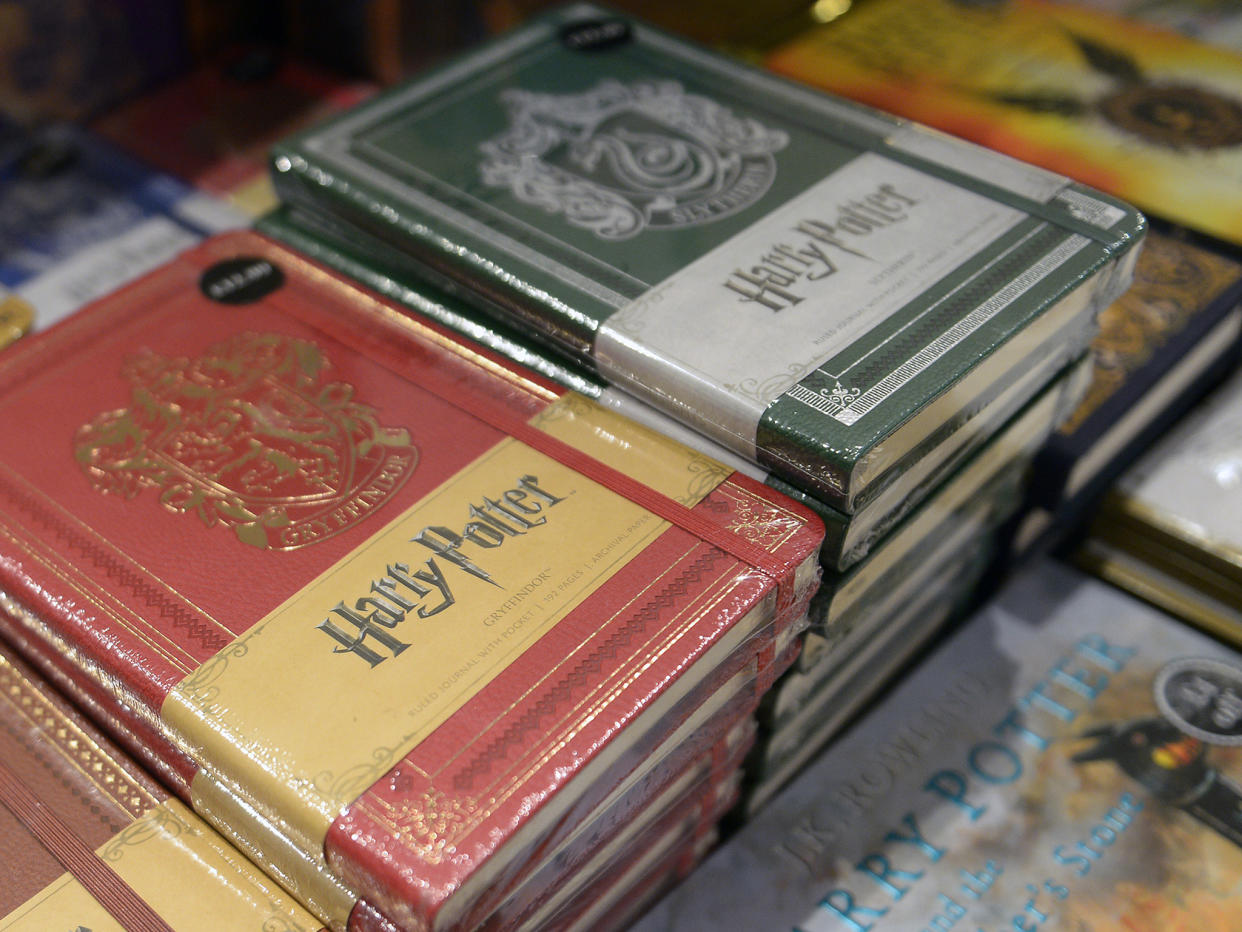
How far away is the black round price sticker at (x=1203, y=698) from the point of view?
3.33 feet

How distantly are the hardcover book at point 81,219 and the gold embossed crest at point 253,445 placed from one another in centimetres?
44

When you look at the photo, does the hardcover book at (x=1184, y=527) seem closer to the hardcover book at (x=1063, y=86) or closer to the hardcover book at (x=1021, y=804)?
the hardcover book at (x=1021, y=804)

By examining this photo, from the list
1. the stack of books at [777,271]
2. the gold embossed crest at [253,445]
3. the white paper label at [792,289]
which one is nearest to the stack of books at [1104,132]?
the stack of books at [777,271]

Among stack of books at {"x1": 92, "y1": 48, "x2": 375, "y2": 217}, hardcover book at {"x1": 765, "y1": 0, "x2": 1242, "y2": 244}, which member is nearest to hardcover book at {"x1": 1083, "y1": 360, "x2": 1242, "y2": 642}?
hardcover book at {"x1": 765, "y1": 0, "x2": 1242, "y2": 244}

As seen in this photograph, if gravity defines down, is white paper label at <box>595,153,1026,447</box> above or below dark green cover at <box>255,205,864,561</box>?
above

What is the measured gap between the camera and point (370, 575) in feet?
2.53

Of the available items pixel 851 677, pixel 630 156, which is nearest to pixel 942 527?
pixel 851 677

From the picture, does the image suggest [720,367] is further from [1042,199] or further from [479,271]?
[1042,199]

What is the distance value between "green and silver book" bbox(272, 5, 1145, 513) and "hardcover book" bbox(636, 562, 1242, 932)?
0.30 metres

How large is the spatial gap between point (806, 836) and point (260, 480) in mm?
527

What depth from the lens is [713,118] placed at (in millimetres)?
1076

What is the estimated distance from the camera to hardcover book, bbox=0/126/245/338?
4.31 ft

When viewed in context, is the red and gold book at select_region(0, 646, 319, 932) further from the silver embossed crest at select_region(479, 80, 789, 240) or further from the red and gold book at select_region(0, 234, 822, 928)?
the silver embossed crest at select_region(479, 80, 789, 240)

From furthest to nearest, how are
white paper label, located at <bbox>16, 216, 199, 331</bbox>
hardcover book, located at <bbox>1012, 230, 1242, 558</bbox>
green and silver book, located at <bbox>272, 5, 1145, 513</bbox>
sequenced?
white paper label, located at <bbox>16, 216, 199, 331</bbox> < hardcover book, located at <bbox>1012, 230, 1242, 558</bbox> < green and silver book, located at <bbox>272, 5, 1145, 513</bbox>
